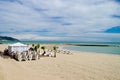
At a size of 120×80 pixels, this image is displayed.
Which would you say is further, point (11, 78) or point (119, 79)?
point (119, 79)

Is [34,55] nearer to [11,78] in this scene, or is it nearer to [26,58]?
[26,58]

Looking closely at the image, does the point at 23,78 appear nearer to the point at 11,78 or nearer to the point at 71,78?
the point at 11,78

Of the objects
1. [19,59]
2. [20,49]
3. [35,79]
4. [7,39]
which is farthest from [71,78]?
[7,39]

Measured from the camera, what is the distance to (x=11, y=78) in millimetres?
10664

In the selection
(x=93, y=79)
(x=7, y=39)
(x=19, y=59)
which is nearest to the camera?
(x=93, y=79)

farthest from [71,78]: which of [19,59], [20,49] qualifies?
[20,49]

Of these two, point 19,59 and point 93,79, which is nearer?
point 93,79

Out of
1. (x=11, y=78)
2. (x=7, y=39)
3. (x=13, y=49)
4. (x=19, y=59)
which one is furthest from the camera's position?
(x=7, y=39)

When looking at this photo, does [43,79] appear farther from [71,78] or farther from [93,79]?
[93,79]

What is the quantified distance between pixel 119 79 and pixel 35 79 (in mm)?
5188

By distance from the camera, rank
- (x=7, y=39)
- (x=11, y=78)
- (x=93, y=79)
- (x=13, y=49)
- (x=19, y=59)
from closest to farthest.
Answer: (x=11, y=78) < (x=93, y=79) < (x=19, y=59) < (x=13, y=49) < (x=7, y=39)

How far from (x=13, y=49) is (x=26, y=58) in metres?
4.94

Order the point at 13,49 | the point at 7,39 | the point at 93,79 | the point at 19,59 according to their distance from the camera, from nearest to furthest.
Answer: the point at 93,79 < the point at 19,59 < the point at 13,49 < the point at 7,39

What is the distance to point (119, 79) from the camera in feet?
38.3
